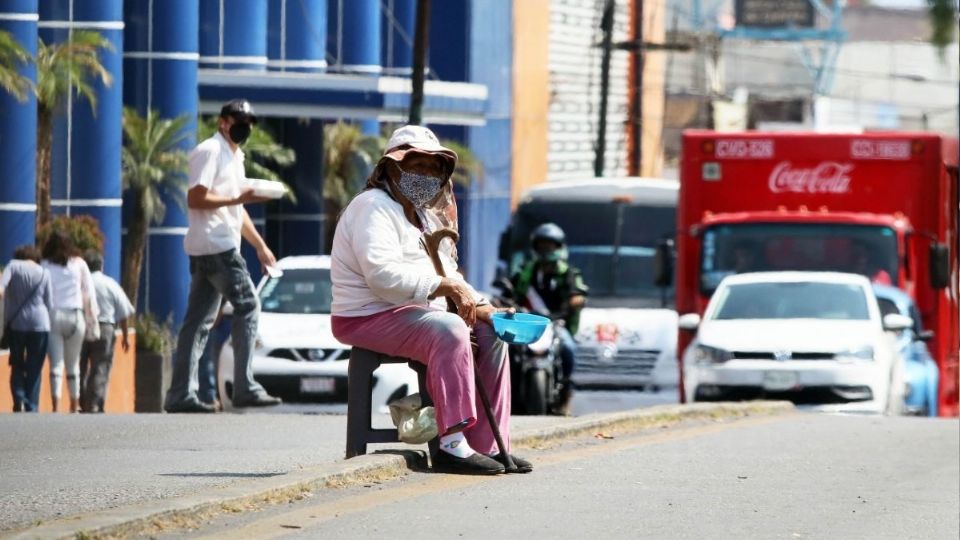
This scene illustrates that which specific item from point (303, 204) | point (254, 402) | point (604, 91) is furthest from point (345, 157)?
point (254, 402)

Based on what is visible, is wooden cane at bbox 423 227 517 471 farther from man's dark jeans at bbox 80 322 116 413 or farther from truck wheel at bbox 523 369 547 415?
man's dark jeans at bbox 80 322 116 413

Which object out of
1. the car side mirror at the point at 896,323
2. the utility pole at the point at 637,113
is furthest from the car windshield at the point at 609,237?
the utility pole at the point at 637,113

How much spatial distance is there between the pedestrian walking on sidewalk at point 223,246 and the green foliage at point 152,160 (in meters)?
13.1

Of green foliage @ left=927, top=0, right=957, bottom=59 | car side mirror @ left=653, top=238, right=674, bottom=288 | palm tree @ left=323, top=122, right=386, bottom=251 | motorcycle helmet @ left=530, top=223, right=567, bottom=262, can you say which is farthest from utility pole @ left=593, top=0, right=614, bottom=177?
green foliage @ left=927, top=0, right=957, bottom=59

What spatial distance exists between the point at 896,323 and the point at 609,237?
30.4 feet

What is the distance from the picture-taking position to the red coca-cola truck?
21688mm

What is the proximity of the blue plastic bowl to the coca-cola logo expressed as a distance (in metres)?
13.4

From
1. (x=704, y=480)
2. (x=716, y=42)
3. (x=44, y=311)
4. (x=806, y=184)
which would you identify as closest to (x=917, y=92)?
(x=716, y=42)

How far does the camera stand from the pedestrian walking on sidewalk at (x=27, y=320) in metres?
17.9

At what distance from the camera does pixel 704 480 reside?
10586 millimetres

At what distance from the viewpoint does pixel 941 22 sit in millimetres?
5730

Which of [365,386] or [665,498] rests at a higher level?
[365,386]

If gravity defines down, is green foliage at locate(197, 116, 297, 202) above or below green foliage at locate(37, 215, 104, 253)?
above

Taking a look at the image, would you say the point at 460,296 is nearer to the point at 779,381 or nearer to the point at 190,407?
the point at 190,407
